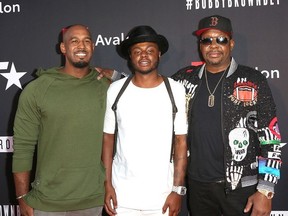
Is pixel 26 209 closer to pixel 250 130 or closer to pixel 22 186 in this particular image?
pixel 22 186

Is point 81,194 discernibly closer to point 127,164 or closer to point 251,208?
point 127,164

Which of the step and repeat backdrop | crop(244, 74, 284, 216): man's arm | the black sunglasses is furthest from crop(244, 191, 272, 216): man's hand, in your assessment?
the black sunglasses

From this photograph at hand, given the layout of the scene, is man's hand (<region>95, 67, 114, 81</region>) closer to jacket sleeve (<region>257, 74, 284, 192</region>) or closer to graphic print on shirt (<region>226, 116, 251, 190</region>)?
graphic print on shirt (<region>226, 116, 251, 190</region>)

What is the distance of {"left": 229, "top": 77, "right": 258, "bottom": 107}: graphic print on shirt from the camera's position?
7.22 ft

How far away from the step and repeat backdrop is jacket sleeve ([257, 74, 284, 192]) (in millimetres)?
711

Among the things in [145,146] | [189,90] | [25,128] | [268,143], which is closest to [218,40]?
[189,90]

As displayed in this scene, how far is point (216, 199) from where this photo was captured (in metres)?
2.29

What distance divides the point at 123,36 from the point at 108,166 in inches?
48.2

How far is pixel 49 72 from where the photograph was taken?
2193mm

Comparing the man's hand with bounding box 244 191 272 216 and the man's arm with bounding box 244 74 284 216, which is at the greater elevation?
the man's arm with bounding box 244 74 284 216

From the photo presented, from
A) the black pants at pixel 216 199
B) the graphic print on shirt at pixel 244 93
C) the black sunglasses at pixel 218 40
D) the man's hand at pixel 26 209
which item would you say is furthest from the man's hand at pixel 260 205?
the man's hand at pixel 26 209

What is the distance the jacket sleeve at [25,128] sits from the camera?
2.10m

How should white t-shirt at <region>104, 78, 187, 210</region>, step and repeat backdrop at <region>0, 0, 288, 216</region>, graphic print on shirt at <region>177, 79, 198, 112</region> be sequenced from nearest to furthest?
white t-shirt at <region>104, 78, 187, 210</region> → graphic print on shirt at <region>177, 79, 198, 112</region> → step and repeat backdrop at <region>0, 0, 288, 216</region>

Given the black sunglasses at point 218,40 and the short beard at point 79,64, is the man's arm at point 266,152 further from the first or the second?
the short beard at point 79,64
